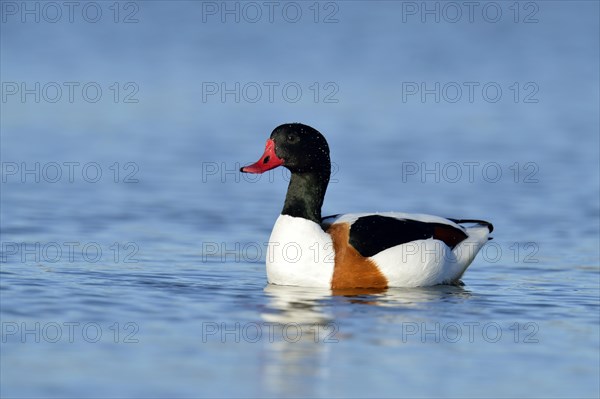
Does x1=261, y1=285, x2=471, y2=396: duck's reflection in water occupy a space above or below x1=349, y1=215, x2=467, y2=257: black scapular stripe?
below

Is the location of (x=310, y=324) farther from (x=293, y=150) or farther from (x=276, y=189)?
(x=276, y=189)

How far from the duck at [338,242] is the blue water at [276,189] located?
202 millimetres

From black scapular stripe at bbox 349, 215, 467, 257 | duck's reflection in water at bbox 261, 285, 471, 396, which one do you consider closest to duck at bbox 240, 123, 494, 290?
black scapular stripe at bbox 349, 215, 467, 257

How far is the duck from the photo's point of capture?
11.0 meters

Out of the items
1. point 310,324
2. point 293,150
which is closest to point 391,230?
point 293,150

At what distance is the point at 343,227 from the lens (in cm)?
1125

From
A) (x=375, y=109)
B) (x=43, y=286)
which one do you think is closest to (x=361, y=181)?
(x=375, y=109)

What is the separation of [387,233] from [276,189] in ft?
18.0

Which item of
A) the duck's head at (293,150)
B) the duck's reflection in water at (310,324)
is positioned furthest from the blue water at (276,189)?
the duck's head at (293,150)

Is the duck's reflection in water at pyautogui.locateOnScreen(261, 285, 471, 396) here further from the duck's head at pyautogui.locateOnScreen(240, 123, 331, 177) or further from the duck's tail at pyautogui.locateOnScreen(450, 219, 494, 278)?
the duck's head at pyautogui.locateOnScreen(240, 123, 331, 177)

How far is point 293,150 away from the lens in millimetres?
11414

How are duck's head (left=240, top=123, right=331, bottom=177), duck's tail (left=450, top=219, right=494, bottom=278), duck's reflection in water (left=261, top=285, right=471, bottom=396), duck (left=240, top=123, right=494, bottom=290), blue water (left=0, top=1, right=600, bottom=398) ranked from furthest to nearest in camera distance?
duck's tail (left=450, top=219, right=494, bottom=278)
duck's head (left=240, top=123, right=331, bottom=177)
duck (left=240, top=123, right=494, bottom=290)
blue water (left=0, top=1, right=600, bottom=398)
duck's reflection in water (left=261, top=285, right=471, bottom=396)

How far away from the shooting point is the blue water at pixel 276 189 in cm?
841

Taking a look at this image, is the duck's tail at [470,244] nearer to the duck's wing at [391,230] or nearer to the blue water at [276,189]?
A: the duck's wing at [391,230]
